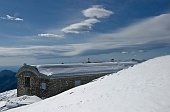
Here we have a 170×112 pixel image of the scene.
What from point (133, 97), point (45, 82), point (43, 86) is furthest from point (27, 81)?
point (133, 97)

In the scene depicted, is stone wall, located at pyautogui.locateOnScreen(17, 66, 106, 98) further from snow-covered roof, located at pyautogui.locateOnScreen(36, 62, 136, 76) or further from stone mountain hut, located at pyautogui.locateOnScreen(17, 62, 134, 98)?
snow-covered roof, located at pyautogui.locateOnScreen(36, 62, 136, 76)

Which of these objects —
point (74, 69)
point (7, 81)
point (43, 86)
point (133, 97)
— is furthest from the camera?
point (7, 81)

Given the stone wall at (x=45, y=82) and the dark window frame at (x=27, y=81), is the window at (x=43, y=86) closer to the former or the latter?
the stone wall at (x=45, y=82)

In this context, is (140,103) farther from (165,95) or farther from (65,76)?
(65,76)

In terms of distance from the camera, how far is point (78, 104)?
16.4 m

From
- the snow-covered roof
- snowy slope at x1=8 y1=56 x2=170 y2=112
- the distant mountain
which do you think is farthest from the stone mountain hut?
the distant mountain

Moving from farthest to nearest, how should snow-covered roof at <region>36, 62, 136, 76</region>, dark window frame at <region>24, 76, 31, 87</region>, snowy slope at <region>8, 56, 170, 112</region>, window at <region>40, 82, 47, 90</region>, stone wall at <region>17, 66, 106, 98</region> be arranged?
dark window frame at <region>24, 76, 31, 87</region>, snow-covered roof at <region>36, 62, 136, 76</region>, window at <region>40, 82, 47, 90</region>, stone wall at <region>17, 66, 106, 98</region>, snowy slope at <region>8, 56, 170, 112</region>

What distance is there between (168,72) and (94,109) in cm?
734

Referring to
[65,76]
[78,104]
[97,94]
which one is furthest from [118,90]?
[65,76]

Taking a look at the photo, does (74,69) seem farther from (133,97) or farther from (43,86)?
(133,97)

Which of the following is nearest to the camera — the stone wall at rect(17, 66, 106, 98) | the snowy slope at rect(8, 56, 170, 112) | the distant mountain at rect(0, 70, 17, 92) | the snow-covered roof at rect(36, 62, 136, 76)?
the snowy slope at rect(8, 56, 170, 112)

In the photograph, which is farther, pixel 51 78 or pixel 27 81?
pixel 27 81

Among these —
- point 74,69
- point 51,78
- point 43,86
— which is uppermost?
point 74,69

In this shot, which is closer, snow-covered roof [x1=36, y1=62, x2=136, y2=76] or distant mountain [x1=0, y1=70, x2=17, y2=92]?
snow-covered roof [x1=36, y1=62, x2=136, y2=76]
